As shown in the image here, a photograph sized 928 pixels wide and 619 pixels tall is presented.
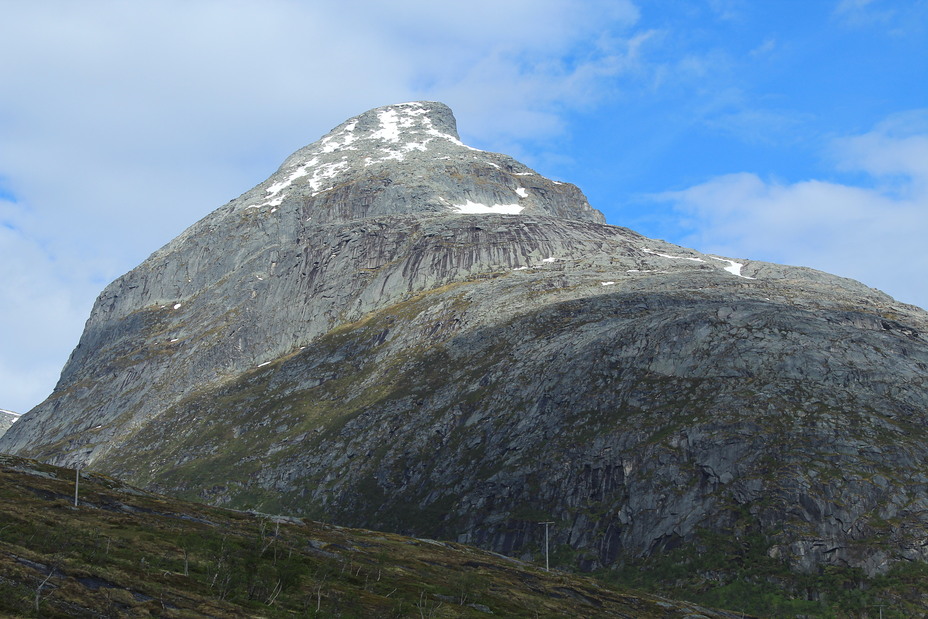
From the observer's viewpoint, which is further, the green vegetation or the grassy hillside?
Answer: the green vegetation

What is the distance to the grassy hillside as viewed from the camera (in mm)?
71625

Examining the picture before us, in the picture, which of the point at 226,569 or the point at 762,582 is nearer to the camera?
the point at 226,569

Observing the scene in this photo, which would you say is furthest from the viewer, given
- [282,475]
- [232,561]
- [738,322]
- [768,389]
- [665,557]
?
[282,475]

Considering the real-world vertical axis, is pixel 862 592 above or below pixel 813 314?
below

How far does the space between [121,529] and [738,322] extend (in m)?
123

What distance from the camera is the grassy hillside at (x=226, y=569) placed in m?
71.6

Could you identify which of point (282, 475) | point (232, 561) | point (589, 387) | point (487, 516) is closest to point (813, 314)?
point (589, 387)

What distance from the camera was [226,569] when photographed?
87562 mm

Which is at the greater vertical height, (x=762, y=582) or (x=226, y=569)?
(x=762, y=582)

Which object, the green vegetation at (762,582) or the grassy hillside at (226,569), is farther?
the green vegetation at (762,582)

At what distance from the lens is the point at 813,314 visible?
591ft

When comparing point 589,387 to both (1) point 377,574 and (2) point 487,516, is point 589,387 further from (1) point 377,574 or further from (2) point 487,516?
(1) point 377,574

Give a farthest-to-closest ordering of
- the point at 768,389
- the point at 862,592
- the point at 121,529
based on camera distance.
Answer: the point at 768,389 → the point at 862,592 → the point at 121,529

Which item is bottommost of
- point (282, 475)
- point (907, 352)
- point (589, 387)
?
point (282, 475)
